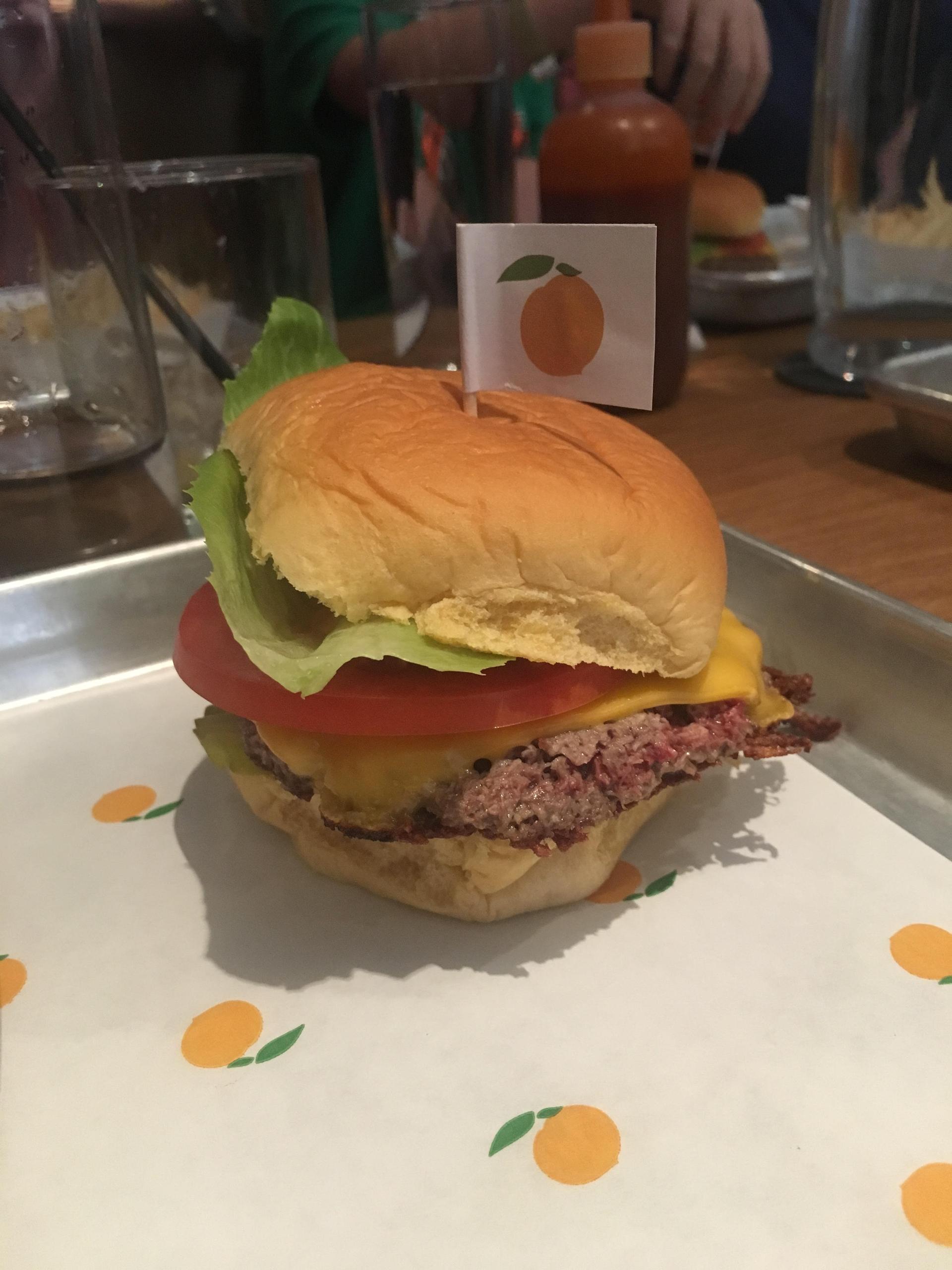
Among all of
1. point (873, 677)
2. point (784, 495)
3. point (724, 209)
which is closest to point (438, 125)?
point (724, 209)

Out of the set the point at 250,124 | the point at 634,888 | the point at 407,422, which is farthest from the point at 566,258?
the point at 250,124

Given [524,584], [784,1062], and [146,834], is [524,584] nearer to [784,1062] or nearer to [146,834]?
[784,1062]

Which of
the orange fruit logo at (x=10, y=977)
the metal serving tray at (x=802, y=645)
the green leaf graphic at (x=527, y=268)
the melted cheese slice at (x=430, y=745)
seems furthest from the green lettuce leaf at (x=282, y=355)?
the orange fruit logo at (x=10, y=977)

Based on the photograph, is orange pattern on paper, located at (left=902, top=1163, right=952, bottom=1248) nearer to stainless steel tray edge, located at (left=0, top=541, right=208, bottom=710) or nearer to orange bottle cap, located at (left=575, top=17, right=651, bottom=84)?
stainless steel tray edge, located at (left=0, top=541, right=208, bottom=710)

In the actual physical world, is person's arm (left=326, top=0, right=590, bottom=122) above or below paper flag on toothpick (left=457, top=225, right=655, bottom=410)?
above

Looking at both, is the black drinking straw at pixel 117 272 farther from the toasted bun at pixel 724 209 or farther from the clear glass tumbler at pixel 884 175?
the toasted bun at pixel 724 209

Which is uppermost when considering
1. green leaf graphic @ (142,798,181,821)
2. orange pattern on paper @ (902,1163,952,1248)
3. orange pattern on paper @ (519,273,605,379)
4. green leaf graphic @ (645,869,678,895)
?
orange pattern on paper @ (519,273,605,379)

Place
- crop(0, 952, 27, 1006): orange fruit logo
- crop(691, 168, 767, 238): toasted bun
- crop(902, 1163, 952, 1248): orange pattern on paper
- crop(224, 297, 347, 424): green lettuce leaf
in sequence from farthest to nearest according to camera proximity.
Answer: crop(691, 168, 767, 238): toasted bun → crop(224, 297, 347, 424): green lettuce leaf → crop(0, 952, 27, 1006): orange fruit logo → crop(902, 1163, 952, 1248): orange pattern on paper

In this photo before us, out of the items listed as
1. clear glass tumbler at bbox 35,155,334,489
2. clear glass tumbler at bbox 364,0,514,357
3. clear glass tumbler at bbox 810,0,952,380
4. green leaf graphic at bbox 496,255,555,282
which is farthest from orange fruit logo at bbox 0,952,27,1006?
clear glass tumbler at bbox 810,0,952,380
